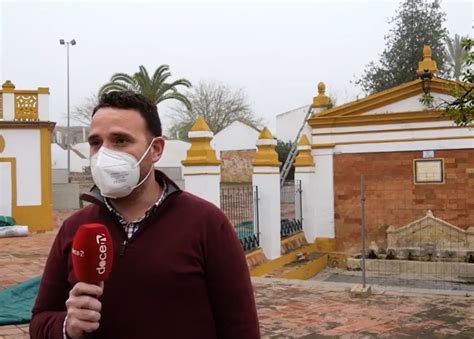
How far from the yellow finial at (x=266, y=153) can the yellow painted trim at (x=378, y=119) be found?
2.94 metres

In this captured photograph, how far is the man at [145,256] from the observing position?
70.4 inches

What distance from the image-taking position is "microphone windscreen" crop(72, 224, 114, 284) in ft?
5.15

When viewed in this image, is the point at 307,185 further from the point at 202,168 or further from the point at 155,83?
the point at 155,83

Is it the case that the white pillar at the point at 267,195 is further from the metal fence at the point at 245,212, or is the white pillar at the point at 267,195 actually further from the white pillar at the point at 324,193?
the white pillar at the point at 324,193

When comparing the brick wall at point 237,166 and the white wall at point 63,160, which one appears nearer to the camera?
the brick wall at point 237,166

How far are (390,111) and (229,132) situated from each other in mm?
21664

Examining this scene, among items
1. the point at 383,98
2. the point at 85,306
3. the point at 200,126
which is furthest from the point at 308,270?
the point at 85,306

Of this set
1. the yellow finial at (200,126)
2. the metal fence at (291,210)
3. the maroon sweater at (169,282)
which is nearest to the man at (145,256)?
the maroon sweater at (169,282)

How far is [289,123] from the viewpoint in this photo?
36.8 m

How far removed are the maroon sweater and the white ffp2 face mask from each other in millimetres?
76

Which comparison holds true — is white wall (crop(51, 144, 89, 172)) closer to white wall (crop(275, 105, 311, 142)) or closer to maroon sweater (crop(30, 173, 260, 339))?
white wall (crop(275, 105, 311, 142))

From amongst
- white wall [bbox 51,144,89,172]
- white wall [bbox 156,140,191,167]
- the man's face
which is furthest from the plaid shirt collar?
white wall [bbox 51,144,89,172]

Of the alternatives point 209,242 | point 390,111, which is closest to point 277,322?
point 209,242

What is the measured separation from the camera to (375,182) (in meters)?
12.7
